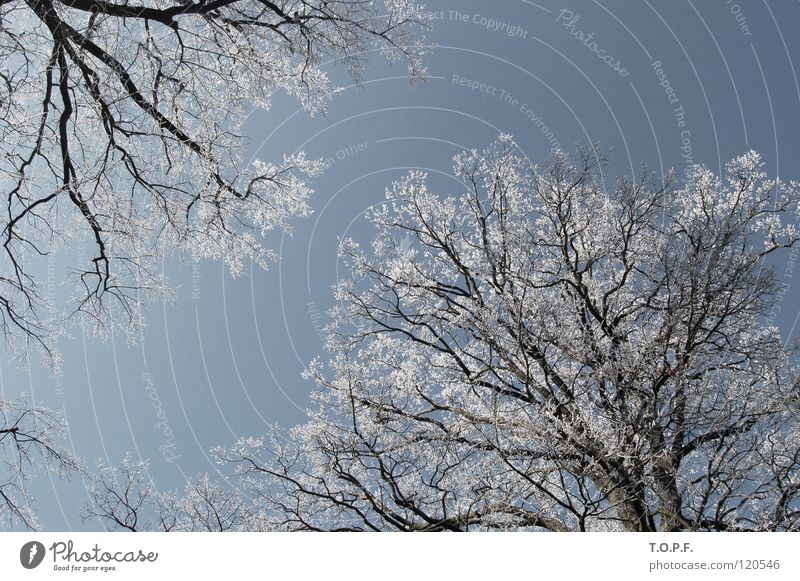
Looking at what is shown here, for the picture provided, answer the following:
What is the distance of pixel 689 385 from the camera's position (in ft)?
19.5

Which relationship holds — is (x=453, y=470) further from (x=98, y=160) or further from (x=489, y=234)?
(x=98, y=160)
